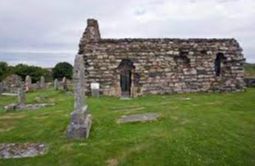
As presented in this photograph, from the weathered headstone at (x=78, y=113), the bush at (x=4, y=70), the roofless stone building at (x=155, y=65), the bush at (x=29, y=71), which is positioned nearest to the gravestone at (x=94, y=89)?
the roofless stone building at (x=155, y=65)

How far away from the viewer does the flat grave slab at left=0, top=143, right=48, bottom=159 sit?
41.0 ft

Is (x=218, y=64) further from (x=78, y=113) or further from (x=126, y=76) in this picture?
(x=78, y=113)

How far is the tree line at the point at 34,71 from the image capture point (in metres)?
64.6

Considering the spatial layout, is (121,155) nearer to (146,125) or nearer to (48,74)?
(146,125)

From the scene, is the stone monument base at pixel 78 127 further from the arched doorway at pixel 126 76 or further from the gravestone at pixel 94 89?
the arched doorway at pixel 126 76

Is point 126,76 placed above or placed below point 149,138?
above

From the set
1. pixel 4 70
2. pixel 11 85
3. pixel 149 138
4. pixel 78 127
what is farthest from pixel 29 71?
pixel 149 138

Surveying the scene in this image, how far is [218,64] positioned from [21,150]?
66.4 ft

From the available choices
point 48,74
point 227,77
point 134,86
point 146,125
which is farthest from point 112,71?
point 48,74

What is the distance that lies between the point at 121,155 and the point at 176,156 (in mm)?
1642

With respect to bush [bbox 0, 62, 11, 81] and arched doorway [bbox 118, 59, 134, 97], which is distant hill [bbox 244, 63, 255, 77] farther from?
bush [bbox 0, 62, 11, 81]

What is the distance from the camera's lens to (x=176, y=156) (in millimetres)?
11984

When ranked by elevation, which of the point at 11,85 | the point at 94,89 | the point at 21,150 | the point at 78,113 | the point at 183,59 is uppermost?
the point at 183,59

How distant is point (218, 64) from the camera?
A: 30.1m
